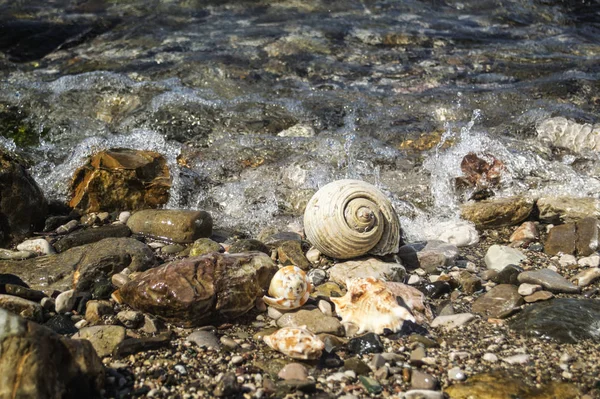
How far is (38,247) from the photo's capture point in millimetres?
4211

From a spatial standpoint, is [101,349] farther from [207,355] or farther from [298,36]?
[298,36]

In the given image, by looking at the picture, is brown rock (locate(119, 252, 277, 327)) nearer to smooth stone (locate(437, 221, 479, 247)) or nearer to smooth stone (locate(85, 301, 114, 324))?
smooth stone (locate(85, 301, 114, 324))

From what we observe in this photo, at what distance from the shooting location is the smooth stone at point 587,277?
12.4 feet

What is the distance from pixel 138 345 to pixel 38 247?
5.54ft

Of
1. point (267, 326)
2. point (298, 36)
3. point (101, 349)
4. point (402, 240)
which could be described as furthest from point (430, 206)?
point (298, 36)

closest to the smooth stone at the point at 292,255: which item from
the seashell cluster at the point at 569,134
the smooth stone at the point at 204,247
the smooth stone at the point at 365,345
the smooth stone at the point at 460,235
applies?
the smooth stone at the point at 204,247

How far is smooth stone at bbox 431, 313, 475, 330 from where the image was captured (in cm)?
332

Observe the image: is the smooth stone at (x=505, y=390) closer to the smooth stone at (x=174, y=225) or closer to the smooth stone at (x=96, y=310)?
the smooth stone at (x=96, y=310)

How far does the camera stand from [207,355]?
9.74ft

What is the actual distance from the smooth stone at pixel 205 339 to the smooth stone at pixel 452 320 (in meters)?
1.21

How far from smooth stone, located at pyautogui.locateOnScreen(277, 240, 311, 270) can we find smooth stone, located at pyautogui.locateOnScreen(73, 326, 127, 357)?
4.40 feet

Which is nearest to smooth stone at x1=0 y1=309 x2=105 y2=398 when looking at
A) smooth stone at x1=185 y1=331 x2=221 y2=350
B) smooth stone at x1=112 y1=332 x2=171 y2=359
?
smooth stone at x1=112 y1=332 x2=171 y2=359

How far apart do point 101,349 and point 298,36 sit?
25.6 feet

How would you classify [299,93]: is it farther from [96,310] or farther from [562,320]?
[562,320]
